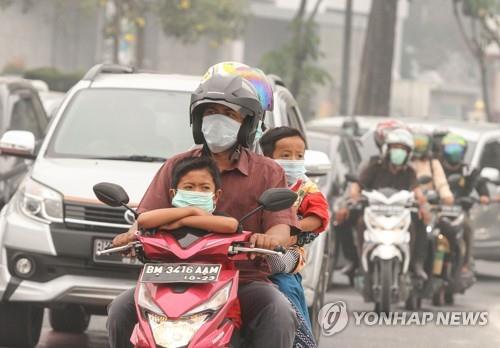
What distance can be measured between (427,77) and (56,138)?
88.0 m

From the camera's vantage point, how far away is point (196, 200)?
6.44m

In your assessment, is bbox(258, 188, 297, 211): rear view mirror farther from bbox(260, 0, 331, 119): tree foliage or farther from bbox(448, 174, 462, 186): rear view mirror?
bbox(260, 0, 331, 119): tree foliage

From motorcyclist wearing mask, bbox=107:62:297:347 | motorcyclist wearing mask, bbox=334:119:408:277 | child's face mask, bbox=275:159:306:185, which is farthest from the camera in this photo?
motorcyclist wearing mask, bbox=334:119:408:277

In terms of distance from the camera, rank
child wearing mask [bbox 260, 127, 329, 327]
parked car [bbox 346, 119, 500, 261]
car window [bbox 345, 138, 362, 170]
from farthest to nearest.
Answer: parked car [bbox 346, 119, 500, 261]
car window [bbox 345, 138, 362, 170]
child wearing mask [bbox 260, 127, 329, 327]

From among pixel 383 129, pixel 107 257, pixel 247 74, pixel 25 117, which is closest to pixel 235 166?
pixel 247 74

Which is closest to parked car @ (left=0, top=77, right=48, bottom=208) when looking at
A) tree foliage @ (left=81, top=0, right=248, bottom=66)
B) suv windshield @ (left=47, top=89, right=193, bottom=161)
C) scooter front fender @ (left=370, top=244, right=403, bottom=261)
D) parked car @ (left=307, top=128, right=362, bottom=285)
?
parked car @ (left=307, top=128, right=362, bottom=285)

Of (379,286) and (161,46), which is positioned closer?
(379,286)

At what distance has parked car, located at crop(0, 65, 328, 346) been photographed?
33.5ft

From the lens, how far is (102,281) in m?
10.2

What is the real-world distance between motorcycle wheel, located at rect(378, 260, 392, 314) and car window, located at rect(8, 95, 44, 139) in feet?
12.3

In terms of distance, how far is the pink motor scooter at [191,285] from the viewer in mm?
5992

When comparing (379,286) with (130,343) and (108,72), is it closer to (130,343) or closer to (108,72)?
(108,72)

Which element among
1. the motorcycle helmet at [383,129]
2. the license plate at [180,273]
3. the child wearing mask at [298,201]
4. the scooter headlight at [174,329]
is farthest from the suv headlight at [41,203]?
the motorcycle helmet at [383,129]

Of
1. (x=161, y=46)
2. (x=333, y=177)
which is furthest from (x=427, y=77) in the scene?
(x=333, y=177)
